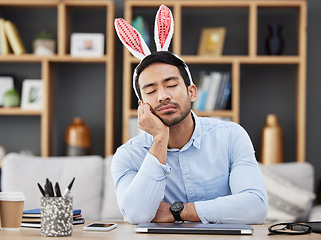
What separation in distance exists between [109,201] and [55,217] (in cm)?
202

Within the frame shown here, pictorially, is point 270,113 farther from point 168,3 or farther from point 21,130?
point 21,130

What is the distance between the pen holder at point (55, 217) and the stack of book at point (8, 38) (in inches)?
107

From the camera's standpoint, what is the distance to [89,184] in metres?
3.38

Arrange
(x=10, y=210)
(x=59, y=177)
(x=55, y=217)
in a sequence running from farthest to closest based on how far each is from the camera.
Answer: (x=59, y=177) → (x=10, y=210) → (x=55, y=217)

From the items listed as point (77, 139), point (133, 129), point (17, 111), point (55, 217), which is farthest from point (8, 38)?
point (55, 217)

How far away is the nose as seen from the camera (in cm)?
189

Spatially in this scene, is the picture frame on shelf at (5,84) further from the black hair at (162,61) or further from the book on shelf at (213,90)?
the black hair at (162,61)

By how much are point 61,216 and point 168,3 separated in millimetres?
2714

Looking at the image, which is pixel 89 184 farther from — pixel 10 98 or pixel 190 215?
pixel 190 215

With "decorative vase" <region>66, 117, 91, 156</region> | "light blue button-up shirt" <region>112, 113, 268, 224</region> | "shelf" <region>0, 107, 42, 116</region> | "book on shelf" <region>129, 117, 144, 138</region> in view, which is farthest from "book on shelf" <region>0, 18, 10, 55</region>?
"light blue button-up shirt" <region>112, 113, 268, 224</region>

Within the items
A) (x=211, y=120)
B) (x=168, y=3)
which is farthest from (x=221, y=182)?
(x=168, y=3)

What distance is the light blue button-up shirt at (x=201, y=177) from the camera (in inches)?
68.2

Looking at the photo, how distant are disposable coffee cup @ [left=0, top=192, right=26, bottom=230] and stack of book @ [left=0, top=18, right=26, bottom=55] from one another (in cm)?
251

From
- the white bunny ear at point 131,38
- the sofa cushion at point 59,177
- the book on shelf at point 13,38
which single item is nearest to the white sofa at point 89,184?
the sofa cushion at point 59,177
